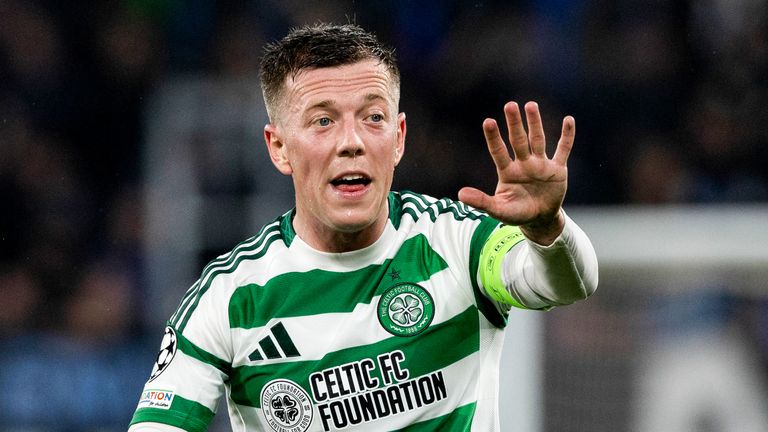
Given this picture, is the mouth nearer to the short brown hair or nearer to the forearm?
the short brown hair

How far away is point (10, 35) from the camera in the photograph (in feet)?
29.2

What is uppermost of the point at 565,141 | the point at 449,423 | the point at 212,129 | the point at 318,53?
the point at 212,129

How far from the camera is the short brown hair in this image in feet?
11.6

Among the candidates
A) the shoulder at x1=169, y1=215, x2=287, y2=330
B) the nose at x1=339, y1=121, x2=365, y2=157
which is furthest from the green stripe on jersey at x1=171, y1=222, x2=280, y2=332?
the nose at x1=339, y1=121, x2=365, y2=157

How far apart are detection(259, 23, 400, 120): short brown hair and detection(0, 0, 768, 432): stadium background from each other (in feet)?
12.4

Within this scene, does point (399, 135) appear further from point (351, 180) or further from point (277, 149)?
point (277, 149)

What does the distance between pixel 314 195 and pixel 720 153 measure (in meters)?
4.61

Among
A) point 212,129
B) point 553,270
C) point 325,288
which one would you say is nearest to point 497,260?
point 553,270

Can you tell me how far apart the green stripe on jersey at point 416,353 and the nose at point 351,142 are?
548 mm

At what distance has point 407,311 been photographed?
3.50m

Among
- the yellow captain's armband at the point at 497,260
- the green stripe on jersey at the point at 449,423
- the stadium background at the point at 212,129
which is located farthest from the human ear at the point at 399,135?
the stadium background at the point at 212,129

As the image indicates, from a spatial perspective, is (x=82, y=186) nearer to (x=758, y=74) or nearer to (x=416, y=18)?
(x=416, y=18)

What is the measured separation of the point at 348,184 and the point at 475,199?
61cm

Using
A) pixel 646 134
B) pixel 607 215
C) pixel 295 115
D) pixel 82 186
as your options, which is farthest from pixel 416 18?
pixel 295 115
